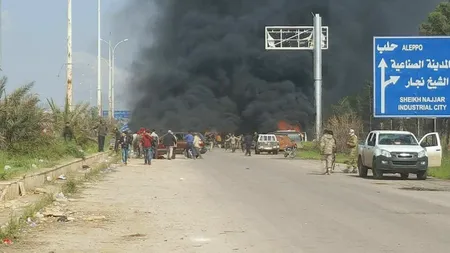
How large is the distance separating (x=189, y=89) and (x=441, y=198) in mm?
50424

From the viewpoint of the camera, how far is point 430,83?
28.9 meters

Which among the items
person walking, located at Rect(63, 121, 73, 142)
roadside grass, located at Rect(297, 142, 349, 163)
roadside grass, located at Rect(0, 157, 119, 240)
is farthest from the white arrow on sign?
roadside grass, located at Rect(0, 157, 119, 240)

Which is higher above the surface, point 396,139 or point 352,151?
point 396,139

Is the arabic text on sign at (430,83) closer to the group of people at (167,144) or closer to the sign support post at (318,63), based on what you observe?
the group of people at (167,144)

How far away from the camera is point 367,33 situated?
215ft

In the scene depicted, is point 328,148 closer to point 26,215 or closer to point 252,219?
point 252,219

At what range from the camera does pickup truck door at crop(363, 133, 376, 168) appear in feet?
79.3

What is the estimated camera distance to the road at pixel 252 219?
959 centimetres

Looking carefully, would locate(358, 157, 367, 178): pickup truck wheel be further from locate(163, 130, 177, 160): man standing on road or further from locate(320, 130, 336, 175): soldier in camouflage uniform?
locate(163, 130, 177, 160): man standing on road

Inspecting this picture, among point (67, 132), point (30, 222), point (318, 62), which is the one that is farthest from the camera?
point (318, 62)

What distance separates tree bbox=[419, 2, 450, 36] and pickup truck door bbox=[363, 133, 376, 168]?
94.0 feet

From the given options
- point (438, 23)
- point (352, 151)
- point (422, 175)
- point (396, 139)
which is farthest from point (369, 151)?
point (438, 23)

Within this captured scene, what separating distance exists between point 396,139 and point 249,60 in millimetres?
41812

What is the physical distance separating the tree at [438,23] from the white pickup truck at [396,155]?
27.7 meters
